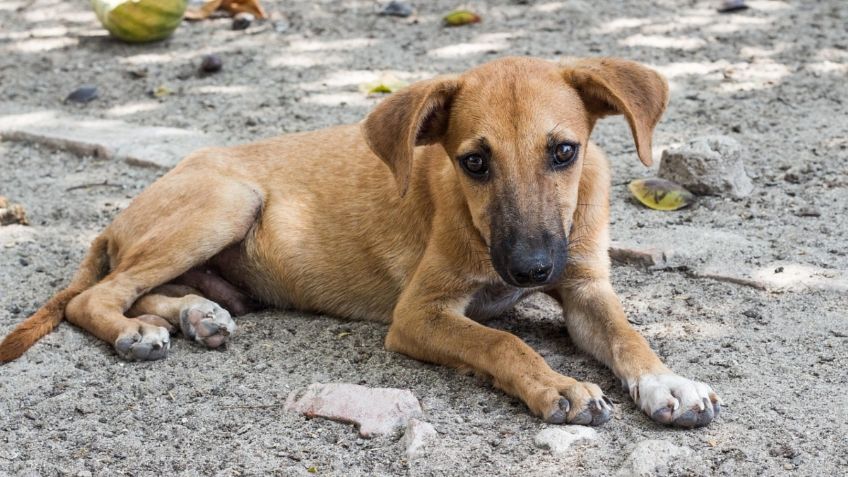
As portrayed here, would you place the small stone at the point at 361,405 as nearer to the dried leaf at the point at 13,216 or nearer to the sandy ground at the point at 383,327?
the sandy ground at the point at 383,327

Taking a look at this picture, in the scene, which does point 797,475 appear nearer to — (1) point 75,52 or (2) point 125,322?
(2) point 125,322

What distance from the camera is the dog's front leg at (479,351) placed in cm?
374

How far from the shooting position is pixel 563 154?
404 centimetres

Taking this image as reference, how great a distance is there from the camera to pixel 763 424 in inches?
145

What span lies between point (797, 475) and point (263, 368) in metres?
2.10

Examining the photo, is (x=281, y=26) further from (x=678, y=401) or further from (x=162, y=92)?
(x=678, y=401)

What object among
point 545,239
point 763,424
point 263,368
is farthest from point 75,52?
point 763,424

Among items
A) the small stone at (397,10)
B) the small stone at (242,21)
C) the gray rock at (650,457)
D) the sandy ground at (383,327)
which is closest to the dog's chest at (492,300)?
the sandy ground at (383,327)

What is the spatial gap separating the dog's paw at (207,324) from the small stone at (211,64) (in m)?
3.77

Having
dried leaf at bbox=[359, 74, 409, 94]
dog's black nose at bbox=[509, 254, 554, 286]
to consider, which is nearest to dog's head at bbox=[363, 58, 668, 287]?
dog's black nose at bbox=[509, 254, 554, 286]

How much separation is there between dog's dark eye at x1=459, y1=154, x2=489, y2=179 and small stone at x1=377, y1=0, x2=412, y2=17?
5.11 meters

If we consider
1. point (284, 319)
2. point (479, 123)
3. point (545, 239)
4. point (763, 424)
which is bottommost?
point (284, 319)

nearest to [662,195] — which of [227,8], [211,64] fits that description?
[211,64]

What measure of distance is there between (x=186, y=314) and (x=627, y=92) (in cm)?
207
